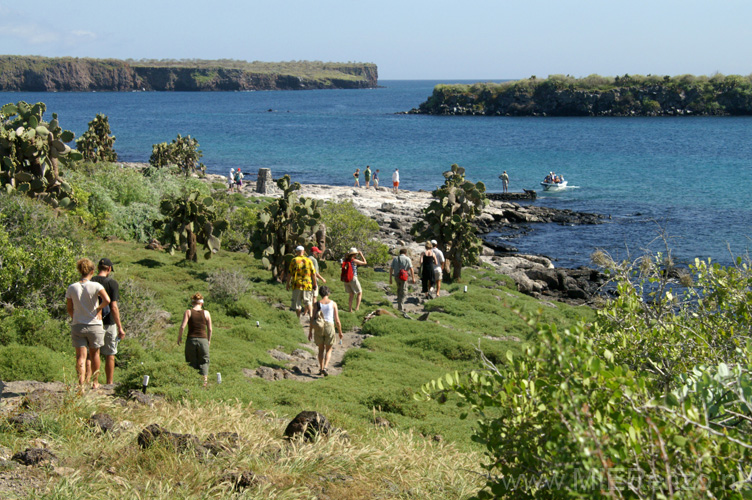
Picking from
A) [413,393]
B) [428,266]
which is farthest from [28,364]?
[428,266]

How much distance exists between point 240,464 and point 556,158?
63.2 metres

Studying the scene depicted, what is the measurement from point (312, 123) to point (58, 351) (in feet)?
332

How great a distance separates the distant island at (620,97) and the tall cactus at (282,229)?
108868 mm

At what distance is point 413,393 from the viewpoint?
8023 millimetres

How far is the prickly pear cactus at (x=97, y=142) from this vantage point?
132 ft

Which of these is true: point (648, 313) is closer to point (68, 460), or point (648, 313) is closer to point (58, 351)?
point (68, 460)

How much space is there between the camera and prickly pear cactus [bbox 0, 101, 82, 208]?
15922mm

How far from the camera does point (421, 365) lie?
41.5 feet

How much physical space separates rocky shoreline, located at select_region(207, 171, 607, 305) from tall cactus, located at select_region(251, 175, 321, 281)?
4488 millimetres

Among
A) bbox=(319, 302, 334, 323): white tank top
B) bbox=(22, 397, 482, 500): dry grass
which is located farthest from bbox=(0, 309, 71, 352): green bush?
bbox=(319, 302, 334, 323): white tank top

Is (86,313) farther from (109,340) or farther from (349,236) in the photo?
(349,236)

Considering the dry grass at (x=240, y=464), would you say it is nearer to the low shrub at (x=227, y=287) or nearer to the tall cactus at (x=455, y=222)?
the low shrub at (x=227, y=287)

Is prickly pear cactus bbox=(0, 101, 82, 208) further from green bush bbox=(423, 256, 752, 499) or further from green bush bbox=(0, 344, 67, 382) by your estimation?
green bush bbox=(423, 256, 752, 499)

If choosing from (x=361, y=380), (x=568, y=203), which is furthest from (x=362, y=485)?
(x=568, y=203)
